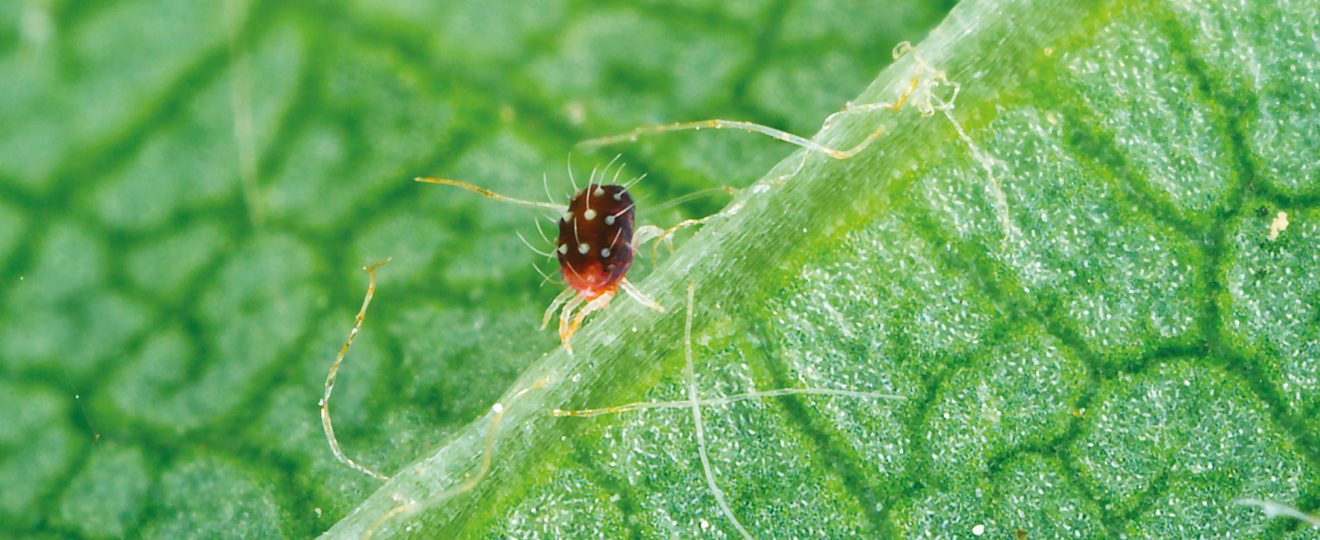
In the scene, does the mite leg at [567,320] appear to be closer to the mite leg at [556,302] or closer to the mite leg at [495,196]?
the mite leg at [556,302]

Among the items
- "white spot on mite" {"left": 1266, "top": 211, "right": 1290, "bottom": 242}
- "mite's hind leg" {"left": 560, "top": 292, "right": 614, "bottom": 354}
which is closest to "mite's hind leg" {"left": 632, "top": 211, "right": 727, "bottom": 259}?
"mite's hind leg" {"left": 560, "top": 292, "right": 614, "bottom": 354}

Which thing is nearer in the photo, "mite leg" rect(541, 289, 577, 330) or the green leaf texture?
the green leaf texture

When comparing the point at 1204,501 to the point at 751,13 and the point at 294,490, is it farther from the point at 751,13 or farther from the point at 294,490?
the point at 294,490

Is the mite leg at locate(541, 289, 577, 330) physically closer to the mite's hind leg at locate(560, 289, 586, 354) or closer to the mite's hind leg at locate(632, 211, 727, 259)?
the mite's hind leg at locate(560, 289, 586, 354)

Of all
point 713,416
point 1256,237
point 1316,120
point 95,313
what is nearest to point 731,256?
point 713,416

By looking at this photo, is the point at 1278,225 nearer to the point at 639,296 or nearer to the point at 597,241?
the point at 639,296
